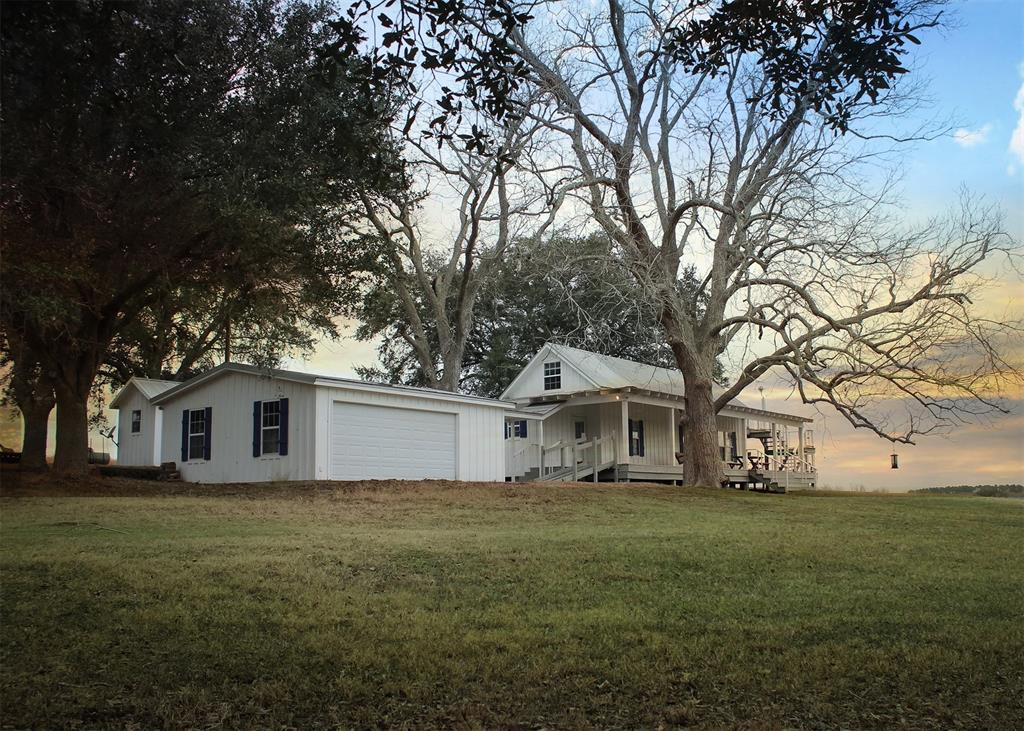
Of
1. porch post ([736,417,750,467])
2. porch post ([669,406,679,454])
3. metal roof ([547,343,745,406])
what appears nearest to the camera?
metal roof ([547,343,745,406])

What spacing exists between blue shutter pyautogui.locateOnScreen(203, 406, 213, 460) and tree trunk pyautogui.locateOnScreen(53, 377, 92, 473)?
3520mm

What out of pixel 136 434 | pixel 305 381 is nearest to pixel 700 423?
pixel 305 381

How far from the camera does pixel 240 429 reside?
2341 centimetres

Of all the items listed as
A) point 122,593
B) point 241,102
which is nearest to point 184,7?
point 241,102

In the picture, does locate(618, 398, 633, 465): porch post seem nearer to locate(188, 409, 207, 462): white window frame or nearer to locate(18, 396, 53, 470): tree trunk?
locate(188, 409, 207, 462): white window frame

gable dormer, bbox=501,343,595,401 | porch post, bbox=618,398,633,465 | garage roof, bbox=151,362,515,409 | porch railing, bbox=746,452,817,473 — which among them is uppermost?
gable dormer, bbox=501,343,595,401

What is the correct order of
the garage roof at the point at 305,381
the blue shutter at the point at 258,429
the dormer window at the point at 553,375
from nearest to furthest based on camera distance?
the garage roof at the point at 305,381
the blue shutter at the point at 258,429
the dormer window at the point at 553,375

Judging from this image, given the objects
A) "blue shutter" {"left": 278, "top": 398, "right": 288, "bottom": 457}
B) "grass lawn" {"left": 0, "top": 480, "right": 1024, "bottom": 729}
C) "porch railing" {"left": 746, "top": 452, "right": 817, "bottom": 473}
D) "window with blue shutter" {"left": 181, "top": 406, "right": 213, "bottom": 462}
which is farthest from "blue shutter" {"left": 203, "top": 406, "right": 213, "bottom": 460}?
"porch railing" {"left": 746, "top": 452, "right": 817, "bottom": 473}

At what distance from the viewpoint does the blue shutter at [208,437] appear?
24172 millimetres

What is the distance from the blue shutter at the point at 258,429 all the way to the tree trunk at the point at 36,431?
7910 millimetres

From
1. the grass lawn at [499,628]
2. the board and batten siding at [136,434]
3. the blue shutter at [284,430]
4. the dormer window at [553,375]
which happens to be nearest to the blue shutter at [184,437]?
the blue shutter at [284,430]

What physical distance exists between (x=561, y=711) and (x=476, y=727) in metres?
0.57

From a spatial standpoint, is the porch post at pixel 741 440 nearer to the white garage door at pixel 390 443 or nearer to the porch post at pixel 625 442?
the porch post at pixel 625 442

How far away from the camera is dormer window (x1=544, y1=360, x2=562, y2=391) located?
31594 millimetres
